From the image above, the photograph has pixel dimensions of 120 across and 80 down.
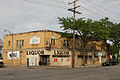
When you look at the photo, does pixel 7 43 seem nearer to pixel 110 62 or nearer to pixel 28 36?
pixel 28 36

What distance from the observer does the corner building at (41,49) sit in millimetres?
38125

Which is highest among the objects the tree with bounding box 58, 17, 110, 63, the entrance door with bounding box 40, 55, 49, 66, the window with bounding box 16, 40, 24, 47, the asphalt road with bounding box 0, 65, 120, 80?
the tree with bounding box 58, 17, 110, 63

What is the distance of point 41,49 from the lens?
Answer: 38.4 meters

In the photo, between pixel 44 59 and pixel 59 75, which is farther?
pixel 44 59

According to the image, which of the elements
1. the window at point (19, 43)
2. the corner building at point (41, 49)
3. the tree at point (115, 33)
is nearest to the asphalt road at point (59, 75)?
the corner building at point (41, 49)

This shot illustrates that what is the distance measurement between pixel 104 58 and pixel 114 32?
915 centimetres

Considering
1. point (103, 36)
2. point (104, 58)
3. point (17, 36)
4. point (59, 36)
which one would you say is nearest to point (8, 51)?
point (17, 36)

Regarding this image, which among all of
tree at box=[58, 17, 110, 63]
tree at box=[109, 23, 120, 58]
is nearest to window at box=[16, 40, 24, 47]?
tree at box=[58, 17, 110, 63]

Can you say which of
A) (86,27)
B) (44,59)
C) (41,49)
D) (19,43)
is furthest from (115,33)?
(19,43)

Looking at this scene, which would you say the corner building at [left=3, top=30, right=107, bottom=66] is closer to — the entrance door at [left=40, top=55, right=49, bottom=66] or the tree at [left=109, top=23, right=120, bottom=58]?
the entrance door at [left=40, top=55, right=49, bottom=66]

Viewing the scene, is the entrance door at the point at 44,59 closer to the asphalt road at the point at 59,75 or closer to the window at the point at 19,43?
the window at the point at 19,43

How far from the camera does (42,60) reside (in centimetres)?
3941

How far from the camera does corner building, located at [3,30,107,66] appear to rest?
1501 inches

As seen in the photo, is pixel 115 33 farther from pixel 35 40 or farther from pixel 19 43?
pixel 19 43
